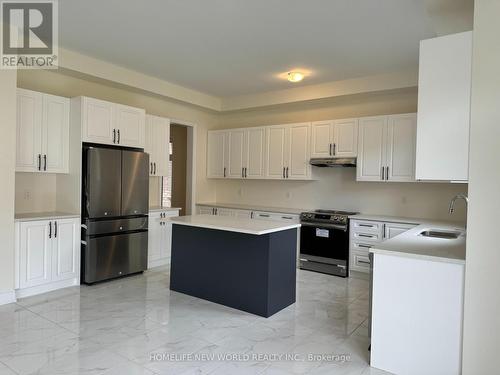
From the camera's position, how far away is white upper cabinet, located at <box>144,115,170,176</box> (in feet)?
17.8

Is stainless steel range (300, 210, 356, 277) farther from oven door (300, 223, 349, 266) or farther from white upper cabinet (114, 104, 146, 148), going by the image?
white upper cabinet (114, 104, 146, 148)

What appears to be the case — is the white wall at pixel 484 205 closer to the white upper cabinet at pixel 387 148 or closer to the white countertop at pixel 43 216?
the white upper cabinet at pixel 387 148

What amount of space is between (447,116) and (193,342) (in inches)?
102

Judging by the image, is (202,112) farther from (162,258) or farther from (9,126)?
(9,126)

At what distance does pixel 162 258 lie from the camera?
5465 millimetres

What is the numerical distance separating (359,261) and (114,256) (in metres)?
3.36

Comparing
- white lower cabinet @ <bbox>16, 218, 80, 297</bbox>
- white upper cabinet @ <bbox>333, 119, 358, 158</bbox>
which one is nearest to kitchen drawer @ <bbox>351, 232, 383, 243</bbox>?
white upper cabinet @ <bbox>333, 119, 358, 158</bbox>

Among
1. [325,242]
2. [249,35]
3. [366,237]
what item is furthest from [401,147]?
[249,35]

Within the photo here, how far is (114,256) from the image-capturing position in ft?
14.9

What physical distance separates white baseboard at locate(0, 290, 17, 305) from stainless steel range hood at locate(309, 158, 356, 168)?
14.1ft

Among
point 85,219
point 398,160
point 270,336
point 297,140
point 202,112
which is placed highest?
point 202,112

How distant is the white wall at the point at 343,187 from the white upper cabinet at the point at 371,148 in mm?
422

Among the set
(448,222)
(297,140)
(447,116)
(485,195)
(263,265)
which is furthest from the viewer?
(297,140)

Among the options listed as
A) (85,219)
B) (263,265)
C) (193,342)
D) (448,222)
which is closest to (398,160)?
(448,222)
